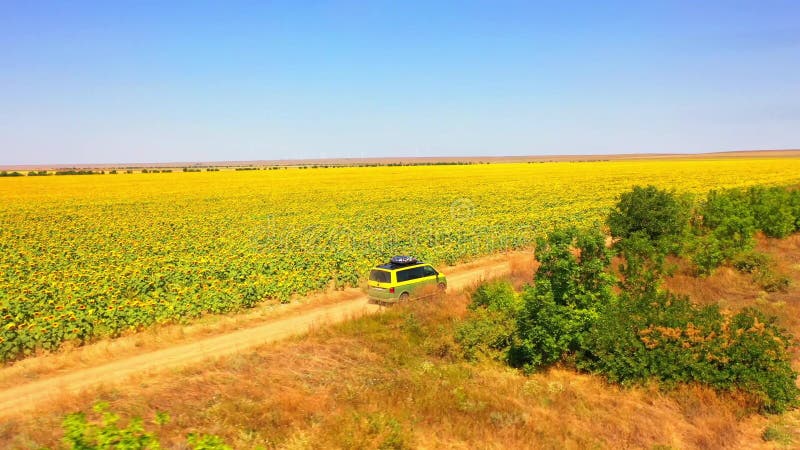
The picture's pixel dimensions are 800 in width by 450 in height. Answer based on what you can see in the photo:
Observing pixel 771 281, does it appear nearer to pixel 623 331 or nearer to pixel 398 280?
pixel 623 331

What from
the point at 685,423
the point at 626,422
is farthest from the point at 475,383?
the point at 685,423

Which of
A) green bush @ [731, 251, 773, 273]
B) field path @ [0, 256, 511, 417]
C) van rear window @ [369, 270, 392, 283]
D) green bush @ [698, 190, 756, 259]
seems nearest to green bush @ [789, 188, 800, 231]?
green bush @ [698, 190, 756, 259]

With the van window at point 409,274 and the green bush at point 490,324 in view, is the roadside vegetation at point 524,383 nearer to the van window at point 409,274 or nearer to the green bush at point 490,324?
→ the green bush at point 490,324

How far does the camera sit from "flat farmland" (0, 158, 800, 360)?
62.2 feet

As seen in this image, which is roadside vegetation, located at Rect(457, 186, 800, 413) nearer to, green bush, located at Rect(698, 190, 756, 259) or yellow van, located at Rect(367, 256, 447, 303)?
yellow van, located at Rect(367, 256, 447, 303)

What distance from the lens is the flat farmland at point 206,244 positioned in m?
19.0

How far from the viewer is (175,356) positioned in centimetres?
1639

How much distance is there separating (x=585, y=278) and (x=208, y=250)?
22.0m

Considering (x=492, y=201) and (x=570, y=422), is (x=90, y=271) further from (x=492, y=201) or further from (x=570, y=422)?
(x=492, y=201)

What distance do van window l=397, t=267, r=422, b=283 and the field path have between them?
152 centimetres

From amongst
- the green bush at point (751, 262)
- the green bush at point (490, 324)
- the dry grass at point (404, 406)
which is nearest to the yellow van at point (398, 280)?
the green bush at point (490, 324)

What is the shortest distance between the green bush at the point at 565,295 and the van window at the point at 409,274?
7191 millimetres

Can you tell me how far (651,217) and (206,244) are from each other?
81.6 feet

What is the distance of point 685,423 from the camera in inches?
443
